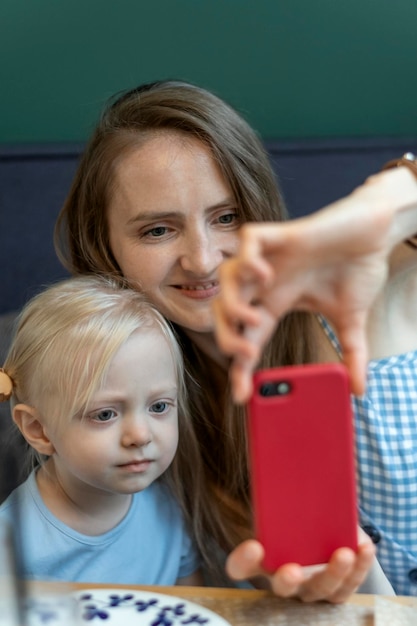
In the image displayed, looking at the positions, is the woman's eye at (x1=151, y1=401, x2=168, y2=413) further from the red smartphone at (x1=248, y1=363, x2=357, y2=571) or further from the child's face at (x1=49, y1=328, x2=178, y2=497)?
the red smartphone at (x1=248, y1=363, x2=357, y2=571)

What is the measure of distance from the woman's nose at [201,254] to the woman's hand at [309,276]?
1.38 ft

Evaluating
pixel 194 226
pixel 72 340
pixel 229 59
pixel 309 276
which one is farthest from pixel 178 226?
pixel 229 59

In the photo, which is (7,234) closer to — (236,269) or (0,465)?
(0,465)

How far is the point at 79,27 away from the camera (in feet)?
6.64

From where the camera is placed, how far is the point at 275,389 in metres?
0.72

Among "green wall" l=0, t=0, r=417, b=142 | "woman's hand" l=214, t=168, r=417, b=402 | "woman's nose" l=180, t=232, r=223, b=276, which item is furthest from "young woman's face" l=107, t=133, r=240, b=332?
"green wall" l=0, t=0, r=417, b=142

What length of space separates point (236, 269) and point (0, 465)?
0.89m

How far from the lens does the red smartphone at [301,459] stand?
28.5 inches

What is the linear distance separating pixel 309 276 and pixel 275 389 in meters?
0.09

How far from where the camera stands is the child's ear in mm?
1168

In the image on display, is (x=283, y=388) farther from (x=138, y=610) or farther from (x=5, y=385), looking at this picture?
(x=5, y=385)

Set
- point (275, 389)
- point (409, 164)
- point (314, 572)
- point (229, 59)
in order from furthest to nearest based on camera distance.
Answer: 1. point (229, 59)
2. point (409, 164)
3. point (314, 572)
4. point (275, 389)

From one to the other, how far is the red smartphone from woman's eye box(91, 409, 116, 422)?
1.17ft

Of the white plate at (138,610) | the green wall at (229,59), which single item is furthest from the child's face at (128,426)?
the green wall at (229,59)
